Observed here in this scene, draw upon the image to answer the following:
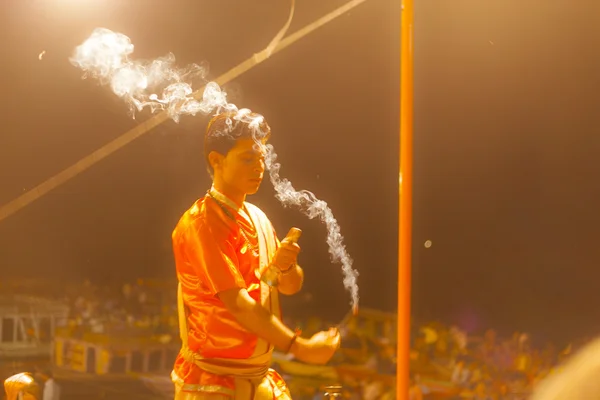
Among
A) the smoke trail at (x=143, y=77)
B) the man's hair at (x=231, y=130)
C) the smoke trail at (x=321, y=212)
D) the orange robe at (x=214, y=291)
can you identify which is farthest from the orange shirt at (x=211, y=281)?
the smoke trail at (x=321, y=212)

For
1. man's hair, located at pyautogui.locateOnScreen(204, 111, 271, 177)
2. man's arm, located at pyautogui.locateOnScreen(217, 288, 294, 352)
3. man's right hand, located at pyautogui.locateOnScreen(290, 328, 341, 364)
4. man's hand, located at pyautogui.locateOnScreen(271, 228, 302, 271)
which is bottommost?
man's right hand, located at pyautogui.locateOnScreen(290, 328, 341, 364)

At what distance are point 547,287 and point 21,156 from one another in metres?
1.58

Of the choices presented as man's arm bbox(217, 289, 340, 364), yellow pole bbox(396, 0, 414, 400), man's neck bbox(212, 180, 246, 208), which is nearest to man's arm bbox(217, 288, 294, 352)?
man's arm bbox(217, 289, 340, 364)

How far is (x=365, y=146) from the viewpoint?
7.38 ft

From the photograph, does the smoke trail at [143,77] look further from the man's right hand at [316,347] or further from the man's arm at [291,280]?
the man's right hand at [316,347]

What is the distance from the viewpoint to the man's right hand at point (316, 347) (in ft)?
4.93

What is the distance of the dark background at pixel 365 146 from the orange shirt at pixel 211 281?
58 centimetres

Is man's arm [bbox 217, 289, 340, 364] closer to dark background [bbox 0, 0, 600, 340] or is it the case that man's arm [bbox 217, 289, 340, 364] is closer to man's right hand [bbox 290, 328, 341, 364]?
man's right hand [bbox 290, 328, 341, 364]

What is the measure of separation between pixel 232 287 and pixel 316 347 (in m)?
0.21

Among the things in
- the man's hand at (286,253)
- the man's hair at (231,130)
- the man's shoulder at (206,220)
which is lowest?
the man's hand at (286,253)

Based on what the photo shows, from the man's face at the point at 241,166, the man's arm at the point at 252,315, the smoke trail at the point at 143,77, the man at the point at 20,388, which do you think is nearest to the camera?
the man's arm at the point at 252,315

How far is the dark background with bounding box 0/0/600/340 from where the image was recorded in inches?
78.7

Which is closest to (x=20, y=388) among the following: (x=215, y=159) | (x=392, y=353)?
(x=215, y=159)

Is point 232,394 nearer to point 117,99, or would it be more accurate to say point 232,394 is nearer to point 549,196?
point 117,99
